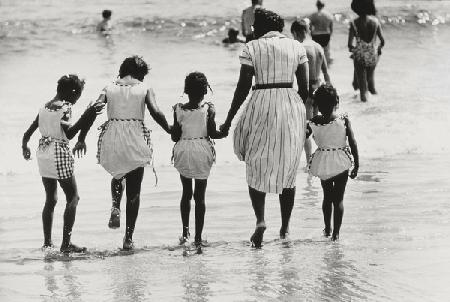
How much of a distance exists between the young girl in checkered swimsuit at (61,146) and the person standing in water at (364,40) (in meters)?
9.19

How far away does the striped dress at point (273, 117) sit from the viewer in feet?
22.6

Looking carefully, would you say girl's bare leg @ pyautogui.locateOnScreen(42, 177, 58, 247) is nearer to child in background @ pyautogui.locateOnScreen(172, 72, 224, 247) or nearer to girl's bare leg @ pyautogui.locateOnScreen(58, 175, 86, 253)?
girl's bare leg @ pyautogui.locateOnScreen(58, 175, 86, 253)

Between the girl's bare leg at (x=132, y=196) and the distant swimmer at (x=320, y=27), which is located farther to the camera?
the distant swimmer at (x=320, y=27)

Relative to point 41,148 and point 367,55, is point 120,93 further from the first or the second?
point 367,55

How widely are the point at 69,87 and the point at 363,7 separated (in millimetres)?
9363

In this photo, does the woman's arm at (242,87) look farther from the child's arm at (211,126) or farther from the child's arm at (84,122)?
the child's arm at (84,122)

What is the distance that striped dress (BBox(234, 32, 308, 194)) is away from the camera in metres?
6.88

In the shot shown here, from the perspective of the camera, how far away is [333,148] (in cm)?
711

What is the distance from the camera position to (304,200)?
884 cm

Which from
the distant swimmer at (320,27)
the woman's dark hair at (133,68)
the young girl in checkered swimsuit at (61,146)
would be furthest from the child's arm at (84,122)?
the distant swimmer at (320,27)

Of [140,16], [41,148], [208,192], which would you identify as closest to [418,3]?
[140,16]

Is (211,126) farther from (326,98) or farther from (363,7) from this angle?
(363,7)

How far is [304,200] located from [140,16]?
93.6 feet

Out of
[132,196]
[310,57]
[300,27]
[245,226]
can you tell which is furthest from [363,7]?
[132,196]
